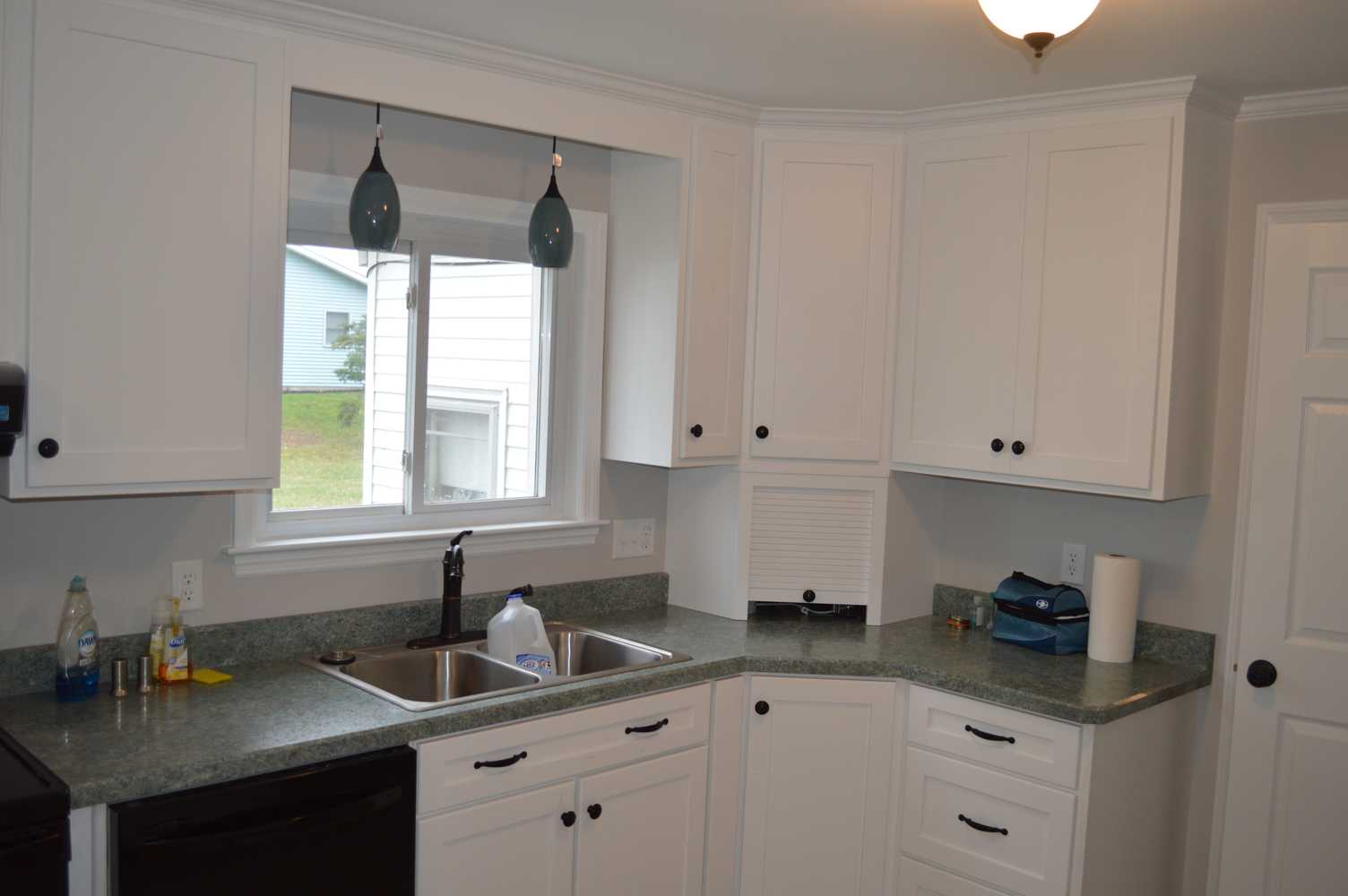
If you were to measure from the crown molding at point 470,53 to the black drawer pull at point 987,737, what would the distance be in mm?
1723

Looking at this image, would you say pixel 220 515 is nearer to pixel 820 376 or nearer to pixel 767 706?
pixel 767 706

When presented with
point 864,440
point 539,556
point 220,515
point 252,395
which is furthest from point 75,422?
point 864,440

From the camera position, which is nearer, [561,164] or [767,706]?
[767,706]

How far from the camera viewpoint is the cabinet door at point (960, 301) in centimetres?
298

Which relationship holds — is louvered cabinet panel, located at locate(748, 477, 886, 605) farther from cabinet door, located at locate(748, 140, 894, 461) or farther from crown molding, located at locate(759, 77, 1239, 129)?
crown molding, located at locate(759, 77, 1239, 129)

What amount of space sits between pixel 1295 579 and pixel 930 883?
1.19m

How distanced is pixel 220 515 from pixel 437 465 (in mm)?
645

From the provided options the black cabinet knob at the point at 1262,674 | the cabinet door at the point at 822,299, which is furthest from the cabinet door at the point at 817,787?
the black cabinet knob at the point at 1262,674

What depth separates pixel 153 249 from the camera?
2.14 m

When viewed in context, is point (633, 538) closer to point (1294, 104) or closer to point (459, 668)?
point (459, 668)

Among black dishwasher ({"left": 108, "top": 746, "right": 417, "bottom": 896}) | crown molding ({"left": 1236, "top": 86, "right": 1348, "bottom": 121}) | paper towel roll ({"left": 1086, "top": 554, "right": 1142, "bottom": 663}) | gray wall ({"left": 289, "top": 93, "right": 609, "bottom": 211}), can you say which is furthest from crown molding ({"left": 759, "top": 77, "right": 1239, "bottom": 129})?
black dishwasher ({"left": 108, "top": 746, "right": 417, "bottom": 896})

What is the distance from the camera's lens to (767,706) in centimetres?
289

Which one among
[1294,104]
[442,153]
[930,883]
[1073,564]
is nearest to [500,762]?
[930,883]

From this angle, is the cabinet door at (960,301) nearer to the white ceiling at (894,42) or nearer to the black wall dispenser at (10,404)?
the white ceiling at (894,42)
